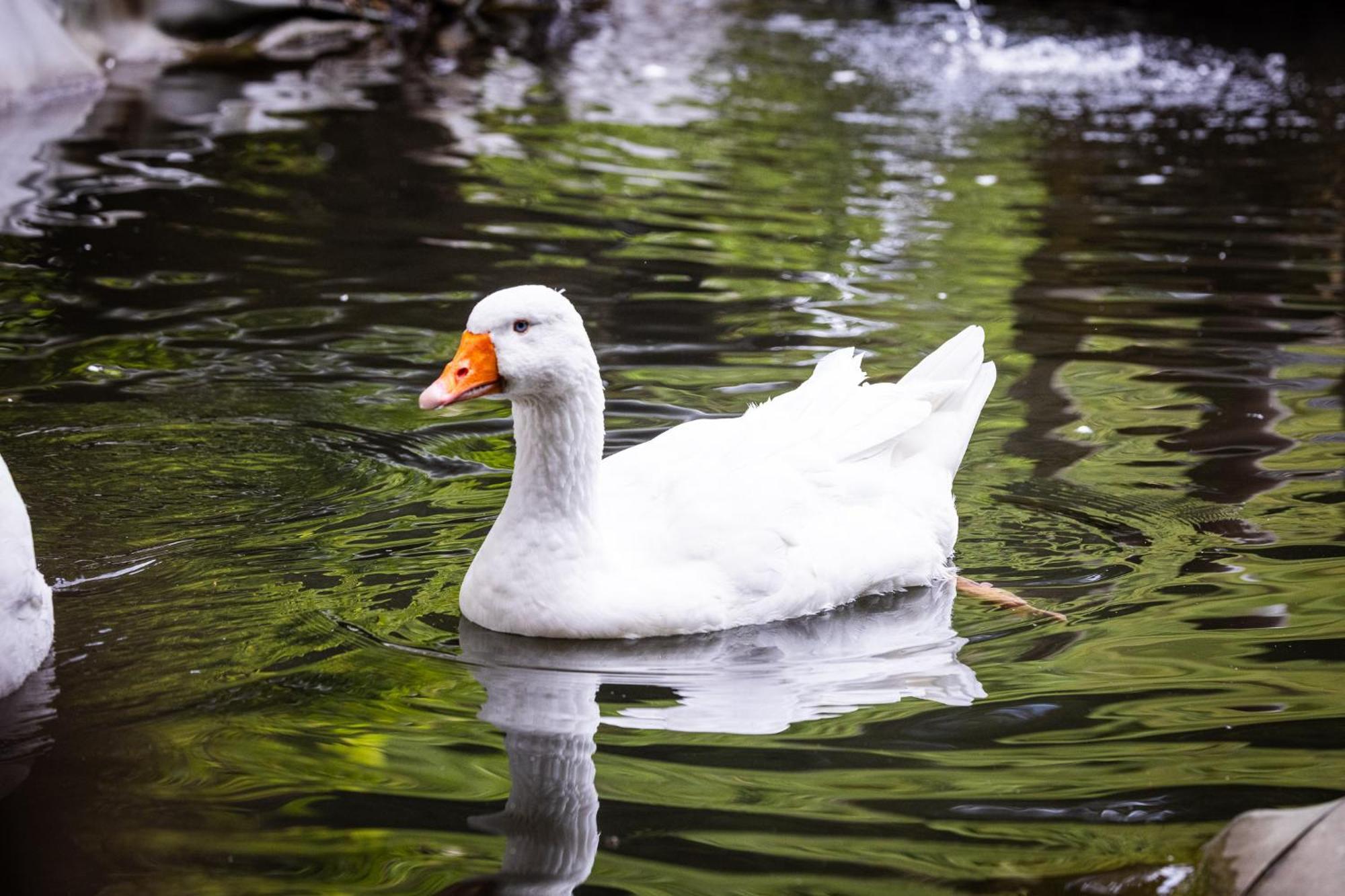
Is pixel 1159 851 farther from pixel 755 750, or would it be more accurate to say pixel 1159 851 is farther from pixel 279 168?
pixel 279 168

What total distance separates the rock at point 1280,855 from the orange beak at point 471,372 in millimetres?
2293

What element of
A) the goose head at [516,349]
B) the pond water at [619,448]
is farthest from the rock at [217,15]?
the goose head at [516,349]

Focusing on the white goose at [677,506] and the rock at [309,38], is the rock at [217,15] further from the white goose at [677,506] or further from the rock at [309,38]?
the white goose at [677,506]

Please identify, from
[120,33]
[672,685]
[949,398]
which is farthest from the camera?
[120,33]

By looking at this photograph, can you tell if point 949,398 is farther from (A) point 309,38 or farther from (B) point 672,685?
(A) point 309,38

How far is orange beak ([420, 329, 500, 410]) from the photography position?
15.4 feet

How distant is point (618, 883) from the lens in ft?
11.7

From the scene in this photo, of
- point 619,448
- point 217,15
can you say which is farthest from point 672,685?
point 217,15

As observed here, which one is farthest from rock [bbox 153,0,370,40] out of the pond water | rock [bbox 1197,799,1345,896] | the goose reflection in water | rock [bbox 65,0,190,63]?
rock [bbox 1197,799,1345,896]

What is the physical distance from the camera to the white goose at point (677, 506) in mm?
4871

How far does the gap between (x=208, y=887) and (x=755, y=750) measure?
4.47ft

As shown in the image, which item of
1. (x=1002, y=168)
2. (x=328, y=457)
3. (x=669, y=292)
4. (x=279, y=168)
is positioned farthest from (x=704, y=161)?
(x=328, y=457)

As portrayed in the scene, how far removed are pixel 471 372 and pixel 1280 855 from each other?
2.48 meters

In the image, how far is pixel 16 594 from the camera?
425 centimetres
